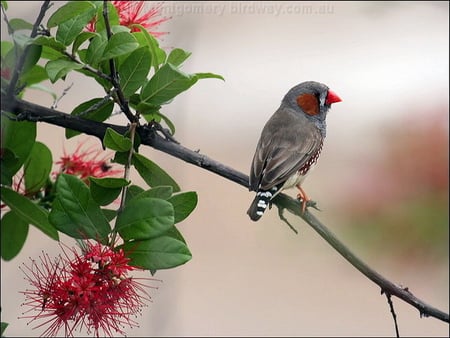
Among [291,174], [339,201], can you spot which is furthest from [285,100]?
[339,201]

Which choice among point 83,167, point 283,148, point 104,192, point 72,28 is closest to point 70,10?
point 72,28

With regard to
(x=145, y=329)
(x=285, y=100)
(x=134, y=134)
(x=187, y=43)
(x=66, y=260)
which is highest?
(x=187, y=43)

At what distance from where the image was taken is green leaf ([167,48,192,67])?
683mm

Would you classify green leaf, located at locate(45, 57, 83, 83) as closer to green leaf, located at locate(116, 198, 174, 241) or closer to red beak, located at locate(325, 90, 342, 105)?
green leaf, located at locate(116, 198, 174, 241)

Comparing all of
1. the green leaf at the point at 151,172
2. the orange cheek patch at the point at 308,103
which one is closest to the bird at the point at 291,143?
the orange cheek patch at the point at 308,103

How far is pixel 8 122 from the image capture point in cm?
70

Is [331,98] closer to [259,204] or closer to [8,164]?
[259,204]

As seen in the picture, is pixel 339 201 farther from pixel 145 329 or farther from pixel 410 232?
pixel 145 329

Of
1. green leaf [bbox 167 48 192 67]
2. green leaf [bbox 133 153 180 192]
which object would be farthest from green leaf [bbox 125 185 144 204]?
green leaf [bbox 167 48 192 67]

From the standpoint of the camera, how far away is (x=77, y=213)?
1.95 ft

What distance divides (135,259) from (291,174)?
1.22ft

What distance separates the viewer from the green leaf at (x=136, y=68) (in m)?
0.64

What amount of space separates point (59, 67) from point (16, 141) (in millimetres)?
141

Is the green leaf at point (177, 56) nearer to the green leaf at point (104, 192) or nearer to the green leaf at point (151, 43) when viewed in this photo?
the green leaf at point (151, 43)
